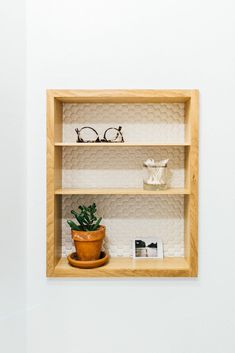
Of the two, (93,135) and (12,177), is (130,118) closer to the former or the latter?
(93,135)

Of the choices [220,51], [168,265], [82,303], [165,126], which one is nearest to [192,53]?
[220,51]

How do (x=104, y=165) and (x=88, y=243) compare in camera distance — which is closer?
(x=88, y=243)

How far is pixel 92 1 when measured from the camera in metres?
1.72

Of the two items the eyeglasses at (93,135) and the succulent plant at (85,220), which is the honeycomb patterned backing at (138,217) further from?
the eyeglasses at (93,135)

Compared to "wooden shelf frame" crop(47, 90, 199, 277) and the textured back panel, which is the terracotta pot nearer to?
"wooden shelf frame" crop(47, 90, 199, 277)

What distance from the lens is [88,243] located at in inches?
66.2

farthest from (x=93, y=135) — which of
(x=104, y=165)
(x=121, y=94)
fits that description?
(x=121, y=94)

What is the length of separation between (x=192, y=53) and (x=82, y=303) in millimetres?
1299

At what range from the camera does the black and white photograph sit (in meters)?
1.83

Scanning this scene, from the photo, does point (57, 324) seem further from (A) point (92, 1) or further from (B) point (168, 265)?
(A) point (92, 1)

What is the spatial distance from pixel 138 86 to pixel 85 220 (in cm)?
68

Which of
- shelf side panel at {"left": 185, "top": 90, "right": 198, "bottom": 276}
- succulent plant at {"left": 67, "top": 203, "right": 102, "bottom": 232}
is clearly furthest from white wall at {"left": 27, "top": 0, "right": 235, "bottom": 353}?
succulent plant at {"left": 67, "top": 203, "right": 102, "bottom": 232}

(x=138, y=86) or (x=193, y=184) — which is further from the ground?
(x=138, y=86)

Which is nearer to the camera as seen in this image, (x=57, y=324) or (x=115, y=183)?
(x=57, y=324)
